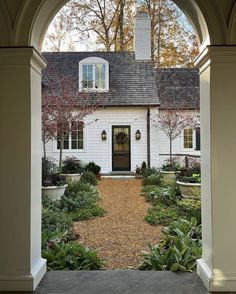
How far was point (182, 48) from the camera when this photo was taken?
2119 centimetres

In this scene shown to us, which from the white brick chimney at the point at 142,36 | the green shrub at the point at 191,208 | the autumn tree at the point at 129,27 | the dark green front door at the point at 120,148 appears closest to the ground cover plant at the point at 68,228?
the green shrub at the point at 191,208

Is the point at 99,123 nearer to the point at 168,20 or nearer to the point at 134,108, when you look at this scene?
the point at 134,108

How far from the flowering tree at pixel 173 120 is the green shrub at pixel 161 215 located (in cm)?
670

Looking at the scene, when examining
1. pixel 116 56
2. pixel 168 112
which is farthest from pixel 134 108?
pixel 116 56

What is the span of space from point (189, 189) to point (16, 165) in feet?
19.9

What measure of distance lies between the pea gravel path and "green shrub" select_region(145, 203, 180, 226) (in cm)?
17

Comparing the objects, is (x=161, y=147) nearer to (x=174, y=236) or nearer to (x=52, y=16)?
(x=174, y=236)

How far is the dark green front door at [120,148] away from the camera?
639 inches

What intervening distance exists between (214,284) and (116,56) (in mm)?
15215

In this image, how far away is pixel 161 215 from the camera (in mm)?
7574

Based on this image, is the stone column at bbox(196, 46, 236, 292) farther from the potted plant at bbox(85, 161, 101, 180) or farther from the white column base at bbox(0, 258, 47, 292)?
the potted plant at bbox(85, 161, 101, 180)

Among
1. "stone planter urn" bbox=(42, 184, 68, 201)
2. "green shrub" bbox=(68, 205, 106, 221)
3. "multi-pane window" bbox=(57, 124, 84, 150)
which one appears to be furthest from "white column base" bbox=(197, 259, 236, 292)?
"multi-pane window" bbox=(57, 124, 84, 150)

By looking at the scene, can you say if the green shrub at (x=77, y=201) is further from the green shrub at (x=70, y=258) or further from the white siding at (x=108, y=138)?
the white siding at (x=108, y=138)

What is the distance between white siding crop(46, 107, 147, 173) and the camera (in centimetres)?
1609
